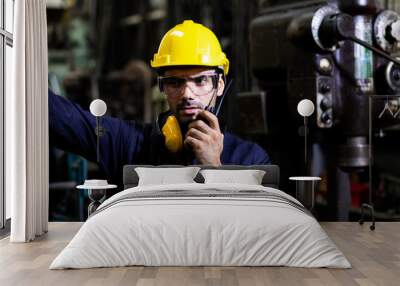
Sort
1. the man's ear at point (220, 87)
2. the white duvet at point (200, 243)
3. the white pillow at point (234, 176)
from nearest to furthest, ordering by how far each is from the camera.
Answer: the white duvet at point (200, 243), the white pillow at point (234, 176), the man's ear at point (220, 87)

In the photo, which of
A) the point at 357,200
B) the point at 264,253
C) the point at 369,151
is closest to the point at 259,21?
the point at 369,151

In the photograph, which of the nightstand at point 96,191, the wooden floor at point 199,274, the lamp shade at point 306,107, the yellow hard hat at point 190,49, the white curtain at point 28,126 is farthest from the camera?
the yellow hard hat at point 190,49

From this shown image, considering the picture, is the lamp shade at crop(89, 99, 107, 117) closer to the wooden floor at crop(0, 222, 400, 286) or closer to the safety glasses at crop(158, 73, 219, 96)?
the safety glasses at crop(158, 73, 219, 96)

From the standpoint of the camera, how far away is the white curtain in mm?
5328

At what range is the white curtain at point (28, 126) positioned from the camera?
533 centimetres

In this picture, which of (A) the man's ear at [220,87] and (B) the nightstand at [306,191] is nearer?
(B) the nightstand at [306,191]

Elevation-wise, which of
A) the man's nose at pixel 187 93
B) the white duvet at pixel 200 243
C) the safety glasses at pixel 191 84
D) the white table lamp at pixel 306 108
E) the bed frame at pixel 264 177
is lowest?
the white duvet at pixel 200 243

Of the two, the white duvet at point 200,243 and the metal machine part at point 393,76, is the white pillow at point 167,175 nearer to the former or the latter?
the white duvet at point 200,243

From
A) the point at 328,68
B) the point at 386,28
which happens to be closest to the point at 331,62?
the point at 328,68

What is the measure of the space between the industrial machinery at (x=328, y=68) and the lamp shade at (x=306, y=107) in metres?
0.14

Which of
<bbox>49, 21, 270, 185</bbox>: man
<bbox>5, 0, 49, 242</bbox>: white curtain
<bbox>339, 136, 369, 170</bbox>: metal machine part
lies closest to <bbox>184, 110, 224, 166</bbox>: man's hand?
<bbox>49, 21, 270, 185</bbox>: man

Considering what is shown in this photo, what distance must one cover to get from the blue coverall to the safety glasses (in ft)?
1.38

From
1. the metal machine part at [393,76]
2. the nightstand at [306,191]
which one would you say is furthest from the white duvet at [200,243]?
the metal machine part at [393,76]

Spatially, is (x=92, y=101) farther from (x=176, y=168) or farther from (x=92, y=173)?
(x=176, y=168)
